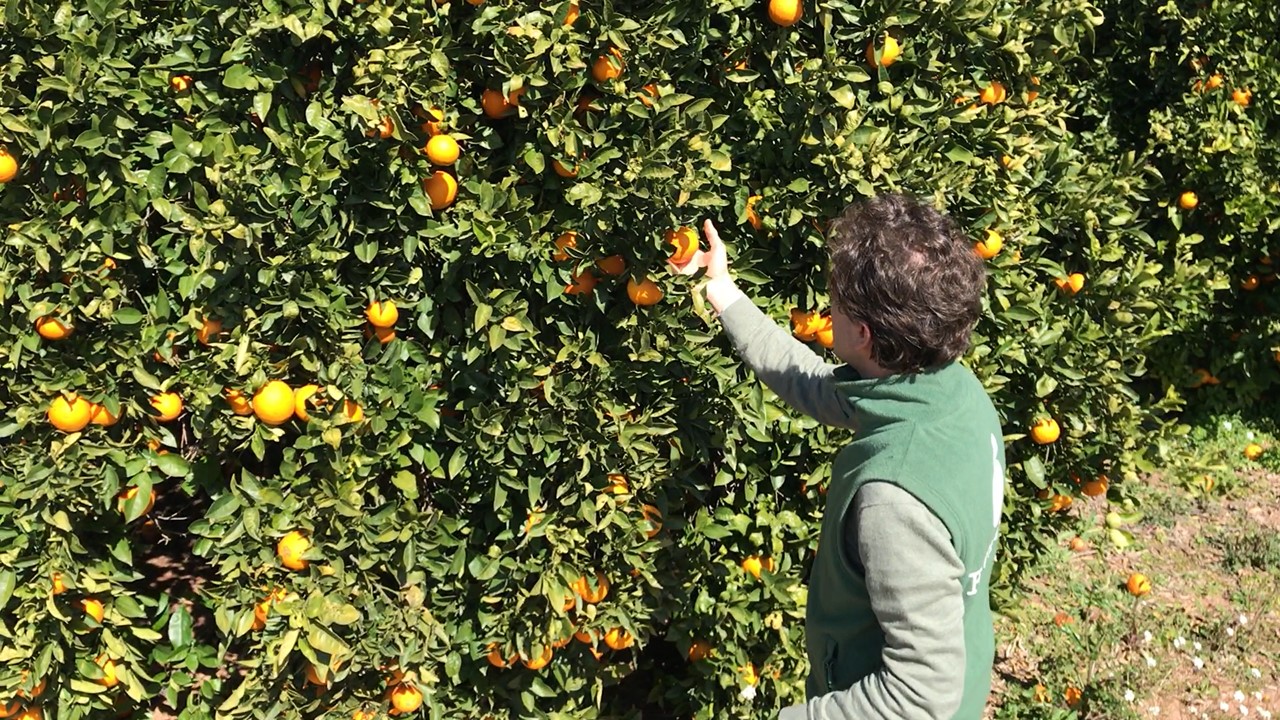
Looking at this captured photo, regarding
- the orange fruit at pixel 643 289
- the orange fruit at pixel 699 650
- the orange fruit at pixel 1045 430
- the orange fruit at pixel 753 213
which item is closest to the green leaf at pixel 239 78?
the orange fruit at pixel 643 289

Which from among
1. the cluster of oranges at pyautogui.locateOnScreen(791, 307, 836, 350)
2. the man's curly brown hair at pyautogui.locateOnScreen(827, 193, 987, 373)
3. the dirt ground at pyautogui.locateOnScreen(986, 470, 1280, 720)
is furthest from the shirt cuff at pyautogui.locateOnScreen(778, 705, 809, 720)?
the dirt ground at pyautogui.locateOnScreen(986, 470, 1280, 720)

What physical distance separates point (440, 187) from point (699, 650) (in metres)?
1.29

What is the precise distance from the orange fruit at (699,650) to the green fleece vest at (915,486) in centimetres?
84

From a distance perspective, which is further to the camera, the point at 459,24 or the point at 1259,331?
the point at 1259,331

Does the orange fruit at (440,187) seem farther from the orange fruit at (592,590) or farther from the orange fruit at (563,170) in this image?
the orange fruit at (592,590)

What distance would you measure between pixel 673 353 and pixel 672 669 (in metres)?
1.22

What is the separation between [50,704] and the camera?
2.43 meters

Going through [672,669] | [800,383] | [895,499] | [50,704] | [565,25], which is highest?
[565,25]

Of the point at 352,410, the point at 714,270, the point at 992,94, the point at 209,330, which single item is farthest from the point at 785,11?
the point at 209,330

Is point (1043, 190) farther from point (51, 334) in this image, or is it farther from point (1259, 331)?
point (1259, 331)

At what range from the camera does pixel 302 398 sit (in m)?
2.23

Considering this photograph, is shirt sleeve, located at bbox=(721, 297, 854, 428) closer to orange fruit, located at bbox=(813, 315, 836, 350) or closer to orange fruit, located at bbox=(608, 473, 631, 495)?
orange fruit, located at bbox=(813, 315, 836, 350)

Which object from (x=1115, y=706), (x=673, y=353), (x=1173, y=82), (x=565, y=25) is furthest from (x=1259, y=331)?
(x=565, y=25)

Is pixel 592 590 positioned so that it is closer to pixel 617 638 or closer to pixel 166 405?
pixel 617 638
